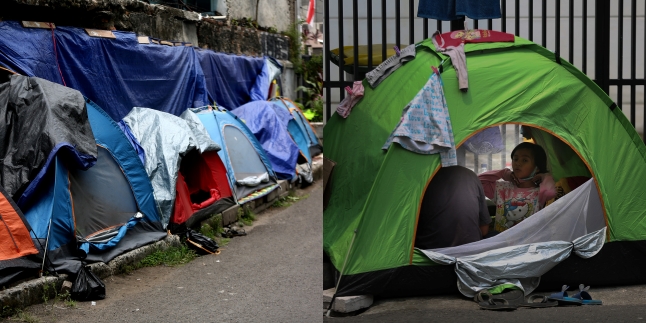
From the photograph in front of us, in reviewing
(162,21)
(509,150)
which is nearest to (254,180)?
(162,21)

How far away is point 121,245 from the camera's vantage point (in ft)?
17.7

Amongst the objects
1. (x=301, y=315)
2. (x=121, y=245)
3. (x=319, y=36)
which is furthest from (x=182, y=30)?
(x=319, y=36)

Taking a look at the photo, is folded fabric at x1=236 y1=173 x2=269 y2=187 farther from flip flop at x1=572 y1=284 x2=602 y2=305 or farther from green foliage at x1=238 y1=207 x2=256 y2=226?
flip flop at x1=572 y1=284 x2=602 y2=305

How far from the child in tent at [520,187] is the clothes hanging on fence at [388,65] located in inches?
16.7

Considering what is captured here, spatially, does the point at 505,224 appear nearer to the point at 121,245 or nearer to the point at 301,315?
the point at 301,315

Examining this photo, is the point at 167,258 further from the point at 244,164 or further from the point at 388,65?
the point at 388,65

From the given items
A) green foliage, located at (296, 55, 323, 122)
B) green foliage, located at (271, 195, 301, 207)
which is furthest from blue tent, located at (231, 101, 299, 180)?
green foliage, located at (296, 55, 323, 122)

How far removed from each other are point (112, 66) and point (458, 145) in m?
4.73

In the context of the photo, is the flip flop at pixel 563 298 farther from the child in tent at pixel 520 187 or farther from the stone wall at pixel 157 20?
the stone wall at pixel 157 20

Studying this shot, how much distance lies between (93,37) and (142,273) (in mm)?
2039

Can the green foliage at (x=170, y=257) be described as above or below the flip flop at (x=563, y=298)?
below

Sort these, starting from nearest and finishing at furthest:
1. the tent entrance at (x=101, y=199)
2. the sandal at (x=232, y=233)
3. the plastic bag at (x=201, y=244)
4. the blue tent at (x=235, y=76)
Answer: the tent entrance at (x=101, y=199), the plastic bag at (x=201, y=244), the sandal at (x=232, y=233), the blue tent at (x=235, y=76)

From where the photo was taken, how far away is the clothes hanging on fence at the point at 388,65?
213 cm

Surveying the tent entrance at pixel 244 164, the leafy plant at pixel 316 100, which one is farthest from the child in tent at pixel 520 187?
the tent entrance at pixel 244 164
